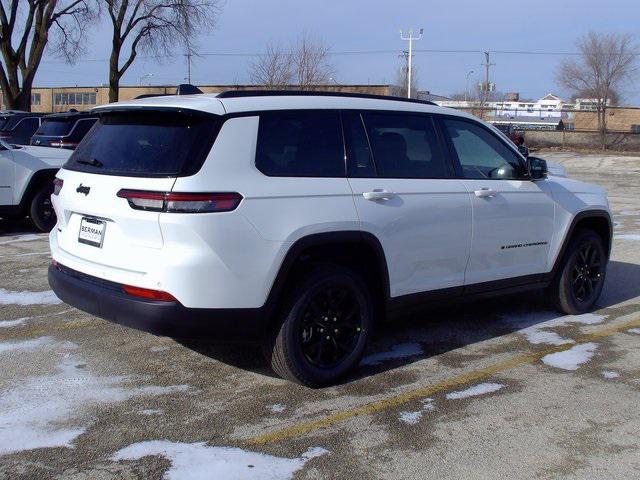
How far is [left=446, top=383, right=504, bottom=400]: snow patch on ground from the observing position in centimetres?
469

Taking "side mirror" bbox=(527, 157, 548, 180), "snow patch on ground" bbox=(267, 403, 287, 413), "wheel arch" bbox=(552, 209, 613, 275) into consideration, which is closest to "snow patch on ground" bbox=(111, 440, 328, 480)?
"snow patch on ground" bbox=(267, 403, 287, 413)

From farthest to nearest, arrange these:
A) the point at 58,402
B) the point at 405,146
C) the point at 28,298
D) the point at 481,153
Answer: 1. the point at 28,298
2. the point at 481,153
3. the point at 405,146
4. the point at 58,402

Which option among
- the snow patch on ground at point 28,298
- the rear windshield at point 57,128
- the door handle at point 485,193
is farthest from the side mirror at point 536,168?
the rear windshield at point 57,128

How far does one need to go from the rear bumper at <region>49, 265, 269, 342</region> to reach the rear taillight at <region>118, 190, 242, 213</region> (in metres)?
0.54

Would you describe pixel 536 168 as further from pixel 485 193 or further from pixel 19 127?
pixel 19 127

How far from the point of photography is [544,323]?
649 cm

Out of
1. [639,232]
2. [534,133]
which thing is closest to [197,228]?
[639,232]

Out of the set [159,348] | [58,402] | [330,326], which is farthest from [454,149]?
[58,402]

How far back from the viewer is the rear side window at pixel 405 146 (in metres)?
5.08

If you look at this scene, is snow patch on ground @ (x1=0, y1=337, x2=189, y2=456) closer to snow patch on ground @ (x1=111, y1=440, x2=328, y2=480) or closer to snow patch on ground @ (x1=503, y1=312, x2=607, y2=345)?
snow patch on ground @ (x1=111, y1=440, x2=328, y2=480)

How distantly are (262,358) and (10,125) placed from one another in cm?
1450

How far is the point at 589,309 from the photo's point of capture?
6.91 m

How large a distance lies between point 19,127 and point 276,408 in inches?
595

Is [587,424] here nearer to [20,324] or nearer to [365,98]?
[365,98]
